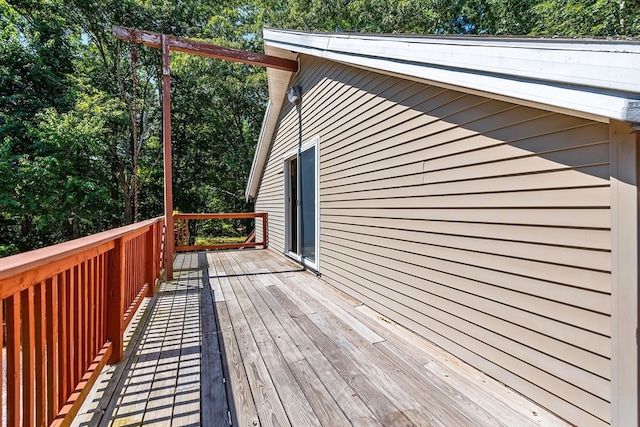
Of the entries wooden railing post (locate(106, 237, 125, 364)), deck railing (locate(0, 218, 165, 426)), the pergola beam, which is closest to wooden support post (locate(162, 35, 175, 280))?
the pergola beam

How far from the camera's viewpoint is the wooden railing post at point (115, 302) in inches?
84.4

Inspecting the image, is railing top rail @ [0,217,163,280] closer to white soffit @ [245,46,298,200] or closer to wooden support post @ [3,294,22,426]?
wooden support post @ [3,294,22,426]

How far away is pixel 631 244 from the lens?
130 centimetres

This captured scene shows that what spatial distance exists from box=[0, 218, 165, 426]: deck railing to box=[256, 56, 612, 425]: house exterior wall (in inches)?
88.1

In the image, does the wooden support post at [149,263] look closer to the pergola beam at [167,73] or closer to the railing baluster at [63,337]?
the pergola beam at [167,73]

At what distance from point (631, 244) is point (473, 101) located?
1189mm

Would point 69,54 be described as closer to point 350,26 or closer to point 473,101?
point 350,26

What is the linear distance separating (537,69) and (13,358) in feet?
7.97

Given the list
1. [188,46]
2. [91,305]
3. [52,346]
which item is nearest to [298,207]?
[188,46]

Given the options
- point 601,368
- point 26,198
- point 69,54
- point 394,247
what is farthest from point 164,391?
point 69,54

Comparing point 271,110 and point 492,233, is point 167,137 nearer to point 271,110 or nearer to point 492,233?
point 271,110

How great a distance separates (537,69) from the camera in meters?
1.50

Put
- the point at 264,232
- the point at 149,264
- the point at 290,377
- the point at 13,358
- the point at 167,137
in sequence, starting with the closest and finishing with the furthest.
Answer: the point at 13,358 → the point at 290,377 → the point at 149,264 → the point at 167,137 → the point at 264,232

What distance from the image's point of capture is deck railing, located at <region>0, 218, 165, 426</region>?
1.04 meters
